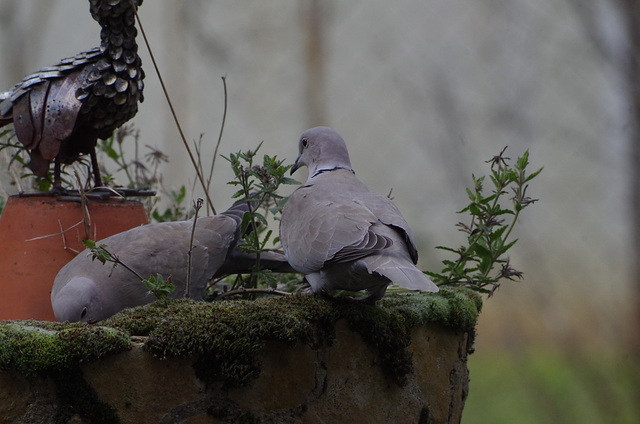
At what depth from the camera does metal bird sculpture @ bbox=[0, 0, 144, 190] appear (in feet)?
6.28

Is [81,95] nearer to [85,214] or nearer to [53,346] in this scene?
[85,214]

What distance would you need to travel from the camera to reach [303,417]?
4.95ft

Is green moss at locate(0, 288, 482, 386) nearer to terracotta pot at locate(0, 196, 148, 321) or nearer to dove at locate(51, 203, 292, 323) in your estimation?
dove at locate(51, 203, 292, 323)

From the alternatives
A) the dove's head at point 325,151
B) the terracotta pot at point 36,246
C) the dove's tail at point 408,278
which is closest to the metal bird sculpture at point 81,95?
the terracotta pot at point 36,246

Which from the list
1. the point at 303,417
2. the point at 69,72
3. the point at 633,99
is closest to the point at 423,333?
the point at 303,417

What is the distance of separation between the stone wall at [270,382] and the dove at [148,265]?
32 centimetres

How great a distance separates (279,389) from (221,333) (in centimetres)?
19

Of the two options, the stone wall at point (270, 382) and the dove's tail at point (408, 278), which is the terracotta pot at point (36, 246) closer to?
the stone wall at point (270, 382)

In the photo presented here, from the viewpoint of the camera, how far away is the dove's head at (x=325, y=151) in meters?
1.93

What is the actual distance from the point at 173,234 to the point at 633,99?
1578 millimetres

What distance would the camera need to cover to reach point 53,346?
4.21 ft

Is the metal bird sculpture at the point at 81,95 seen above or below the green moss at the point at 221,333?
above

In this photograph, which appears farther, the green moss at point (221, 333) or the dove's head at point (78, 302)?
the dove's head at point (78, 302)

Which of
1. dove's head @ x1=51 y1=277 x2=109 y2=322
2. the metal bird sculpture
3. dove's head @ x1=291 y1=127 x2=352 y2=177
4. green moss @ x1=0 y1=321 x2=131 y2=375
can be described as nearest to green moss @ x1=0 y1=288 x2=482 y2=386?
green moss @ x1=0 y1=321 x2=131 y2=375
